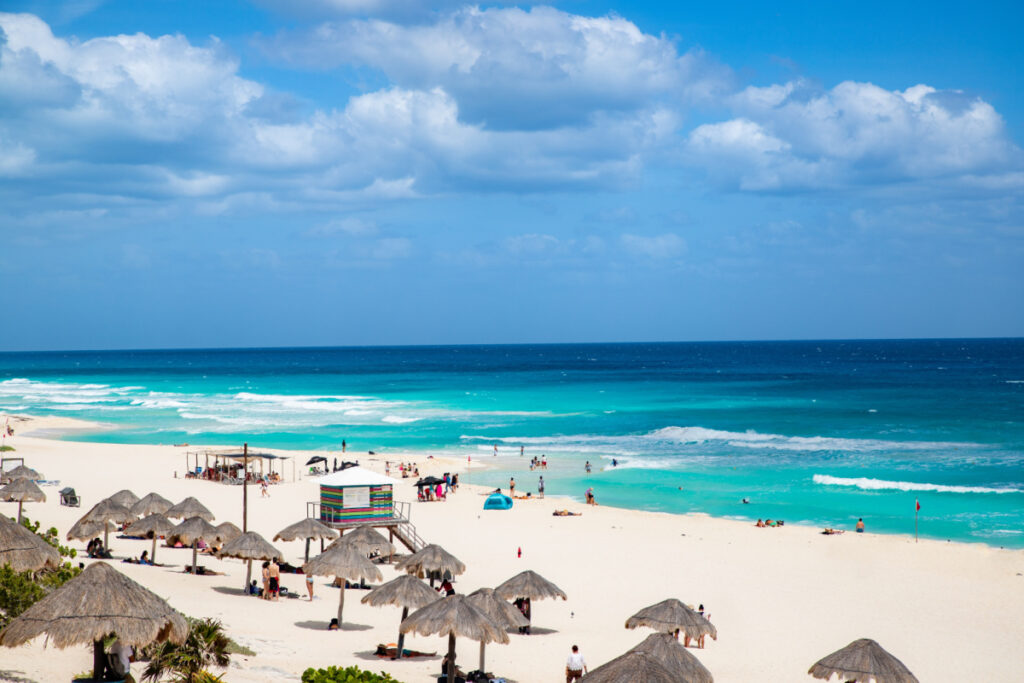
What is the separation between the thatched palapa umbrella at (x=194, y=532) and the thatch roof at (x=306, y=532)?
1459mm

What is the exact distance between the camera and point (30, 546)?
43.5 ft

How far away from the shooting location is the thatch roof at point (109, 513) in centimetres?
2244

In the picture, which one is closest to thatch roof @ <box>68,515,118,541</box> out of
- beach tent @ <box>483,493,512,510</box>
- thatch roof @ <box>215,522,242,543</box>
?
thatch roof @ <box>215,522,242,543</box>

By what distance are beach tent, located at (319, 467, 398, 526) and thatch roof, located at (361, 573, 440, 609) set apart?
735 centimetres

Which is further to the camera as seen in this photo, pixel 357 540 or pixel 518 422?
pixel 518 422

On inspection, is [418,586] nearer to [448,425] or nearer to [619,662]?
[619,662]

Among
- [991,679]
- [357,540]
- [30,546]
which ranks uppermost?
[30,546]

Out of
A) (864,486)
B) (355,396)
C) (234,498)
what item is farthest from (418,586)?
(355,396)

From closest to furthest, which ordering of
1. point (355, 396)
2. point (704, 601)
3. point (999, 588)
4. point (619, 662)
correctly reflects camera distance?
point (619, 662)
point (704, 601)
point (999, 588)
point (355, 396)

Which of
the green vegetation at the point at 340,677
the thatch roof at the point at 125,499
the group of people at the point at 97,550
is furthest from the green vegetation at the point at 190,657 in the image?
the thatch roof at the point at 125,499

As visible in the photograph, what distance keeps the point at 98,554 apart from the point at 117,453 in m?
23.3

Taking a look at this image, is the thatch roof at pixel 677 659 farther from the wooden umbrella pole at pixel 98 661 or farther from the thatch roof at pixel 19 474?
the thatch roof at pixel 19 474

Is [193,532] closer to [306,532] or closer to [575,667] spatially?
[306,532]

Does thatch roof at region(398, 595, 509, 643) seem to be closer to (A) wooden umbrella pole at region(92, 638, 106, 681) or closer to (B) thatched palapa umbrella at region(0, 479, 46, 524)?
(A) wooden umbrella pole at region(92, 638, 106, 681)
